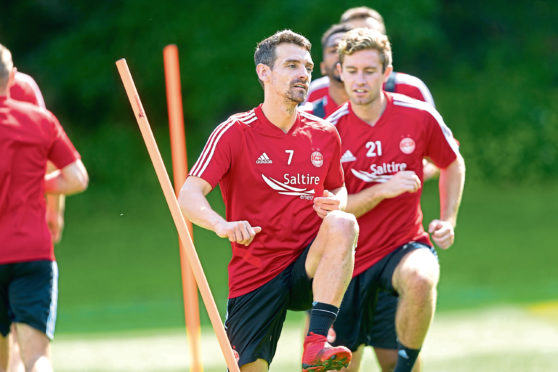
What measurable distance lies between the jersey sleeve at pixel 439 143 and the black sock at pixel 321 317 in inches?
71.9

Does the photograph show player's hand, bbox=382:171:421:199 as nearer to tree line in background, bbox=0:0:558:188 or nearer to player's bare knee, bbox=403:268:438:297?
player's bare knee, bbox=403:268:438:297

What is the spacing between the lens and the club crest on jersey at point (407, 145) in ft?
21.5

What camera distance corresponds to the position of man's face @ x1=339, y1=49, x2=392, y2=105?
21.0ft

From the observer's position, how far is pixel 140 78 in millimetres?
20969

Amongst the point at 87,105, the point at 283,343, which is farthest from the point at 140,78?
the point at 283,343

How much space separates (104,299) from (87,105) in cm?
949

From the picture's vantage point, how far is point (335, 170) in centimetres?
584

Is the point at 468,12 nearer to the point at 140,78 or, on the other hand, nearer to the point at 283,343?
the point at 140,78

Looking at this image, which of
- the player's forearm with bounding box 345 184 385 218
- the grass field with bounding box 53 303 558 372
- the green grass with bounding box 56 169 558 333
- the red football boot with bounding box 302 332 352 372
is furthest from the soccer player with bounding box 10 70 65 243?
the green grass with bounding box 56 169 558 333

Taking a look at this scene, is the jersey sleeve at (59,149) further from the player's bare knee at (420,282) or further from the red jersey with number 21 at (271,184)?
the player's bare knee at (420,282)

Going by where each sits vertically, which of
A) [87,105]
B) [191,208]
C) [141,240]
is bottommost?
[141,240]

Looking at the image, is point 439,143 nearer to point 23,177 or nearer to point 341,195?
point 341,195

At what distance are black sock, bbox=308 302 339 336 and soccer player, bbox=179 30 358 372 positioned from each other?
123 mm

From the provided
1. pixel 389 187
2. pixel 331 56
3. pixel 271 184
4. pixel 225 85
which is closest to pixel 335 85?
pixel 331 56
